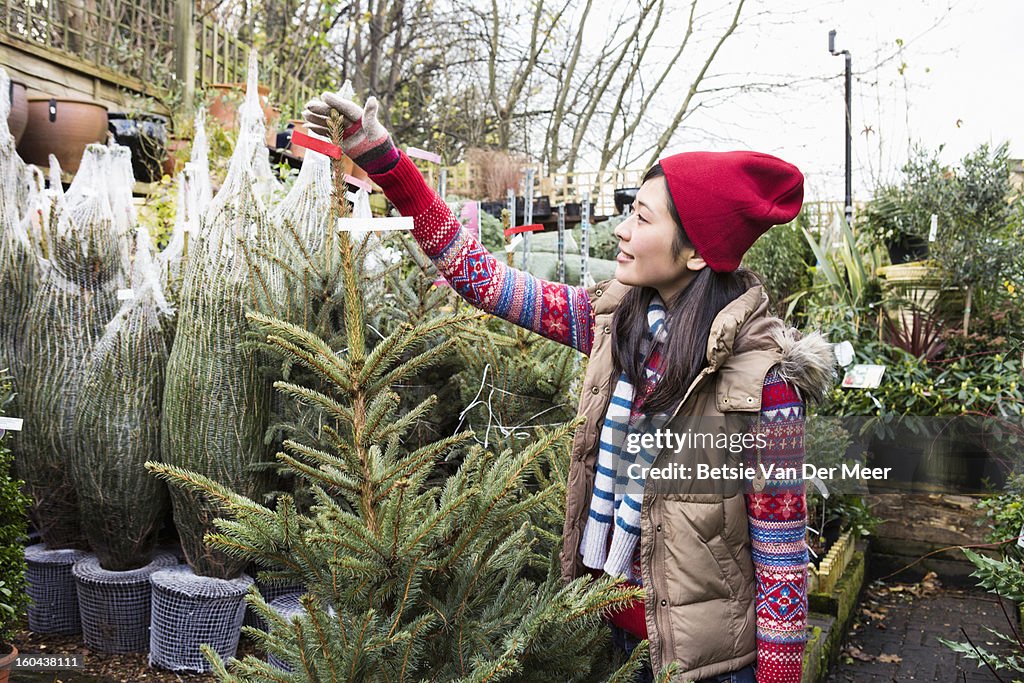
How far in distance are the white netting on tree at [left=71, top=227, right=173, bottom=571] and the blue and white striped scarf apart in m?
2.21

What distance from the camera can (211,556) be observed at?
3.17 metres

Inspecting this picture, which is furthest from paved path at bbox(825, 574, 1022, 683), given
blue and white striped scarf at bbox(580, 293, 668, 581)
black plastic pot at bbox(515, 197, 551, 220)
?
black plastic pot at bbox(515, 197, 551, 220)

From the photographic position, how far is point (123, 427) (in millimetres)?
3234

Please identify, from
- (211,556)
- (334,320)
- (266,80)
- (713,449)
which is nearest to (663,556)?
(713,449)

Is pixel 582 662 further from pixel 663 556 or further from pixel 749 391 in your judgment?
pixel 749 391

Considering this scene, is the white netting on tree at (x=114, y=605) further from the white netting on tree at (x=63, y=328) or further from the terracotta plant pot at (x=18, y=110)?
the terracotta plant pot at (x=18, y=110)

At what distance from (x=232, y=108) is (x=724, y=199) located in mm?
6906

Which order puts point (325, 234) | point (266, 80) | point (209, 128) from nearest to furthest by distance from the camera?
point (325, 234)
point (209, 128)
point (266, 80)

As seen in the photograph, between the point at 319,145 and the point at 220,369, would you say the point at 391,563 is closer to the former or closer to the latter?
the point at 319,145

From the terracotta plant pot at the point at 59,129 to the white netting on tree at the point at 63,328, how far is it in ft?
10.1

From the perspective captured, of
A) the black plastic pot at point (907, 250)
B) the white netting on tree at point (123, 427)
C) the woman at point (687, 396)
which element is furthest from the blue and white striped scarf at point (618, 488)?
the black plastic pot at point (907, 250)

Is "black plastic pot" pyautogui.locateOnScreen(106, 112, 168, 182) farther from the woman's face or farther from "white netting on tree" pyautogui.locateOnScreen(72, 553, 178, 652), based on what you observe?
the woman's face

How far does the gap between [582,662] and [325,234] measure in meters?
2.07

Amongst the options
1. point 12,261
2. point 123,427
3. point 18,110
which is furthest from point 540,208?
point 123,427
